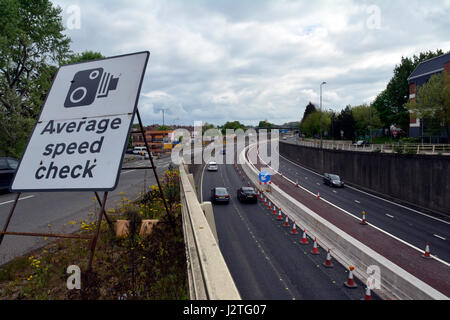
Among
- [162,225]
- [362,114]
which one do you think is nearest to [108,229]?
[162,225]

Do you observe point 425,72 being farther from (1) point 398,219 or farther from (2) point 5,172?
(2) point 5,172

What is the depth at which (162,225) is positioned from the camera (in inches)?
309

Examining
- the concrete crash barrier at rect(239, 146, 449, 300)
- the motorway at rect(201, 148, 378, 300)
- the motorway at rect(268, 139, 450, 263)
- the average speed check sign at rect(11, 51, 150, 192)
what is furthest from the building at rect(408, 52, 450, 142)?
the average speed check sign at rect(11, 51, 150, 192)

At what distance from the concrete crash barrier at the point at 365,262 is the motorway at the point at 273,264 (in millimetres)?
523

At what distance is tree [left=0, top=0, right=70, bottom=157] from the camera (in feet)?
79.3

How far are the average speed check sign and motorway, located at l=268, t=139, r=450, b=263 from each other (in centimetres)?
1701

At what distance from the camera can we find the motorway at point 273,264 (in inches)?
390

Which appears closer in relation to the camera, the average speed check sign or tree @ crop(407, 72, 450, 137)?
the average speed check sign

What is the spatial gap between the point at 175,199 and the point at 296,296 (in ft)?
19.7

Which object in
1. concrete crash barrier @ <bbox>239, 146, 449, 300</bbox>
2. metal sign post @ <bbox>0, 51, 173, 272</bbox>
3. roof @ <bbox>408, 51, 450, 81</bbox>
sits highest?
roof @ <bbox>408, 51, 450, 81</bbox>

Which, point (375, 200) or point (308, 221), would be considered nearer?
point (308, 221)

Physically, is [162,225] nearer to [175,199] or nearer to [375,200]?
[175,199]

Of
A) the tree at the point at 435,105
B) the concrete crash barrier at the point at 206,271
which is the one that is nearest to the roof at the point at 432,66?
the tree at the point at 435,105

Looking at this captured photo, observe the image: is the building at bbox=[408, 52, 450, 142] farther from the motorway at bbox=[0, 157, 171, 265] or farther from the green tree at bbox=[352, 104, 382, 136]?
the motorway at bbox=[0, 157, 171, 265]
